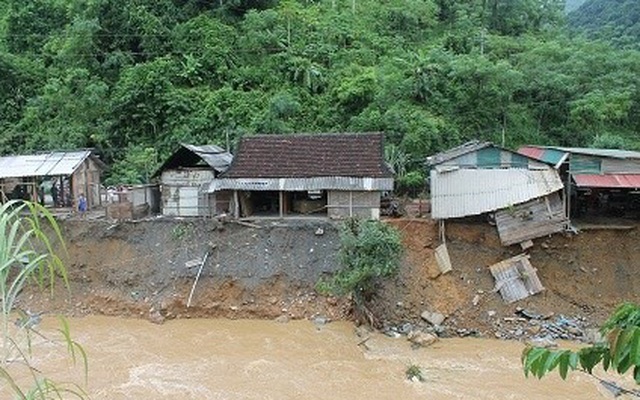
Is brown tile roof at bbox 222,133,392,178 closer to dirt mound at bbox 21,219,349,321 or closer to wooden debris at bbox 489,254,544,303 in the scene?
dirt mound at bbox 21,219,349,321

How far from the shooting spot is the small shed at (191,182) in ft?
58.3

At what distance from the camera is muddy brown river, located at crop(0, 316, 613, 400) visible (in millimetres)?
11062

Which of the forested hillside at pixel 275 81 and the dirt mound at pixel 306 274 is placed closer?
the dirt mound at pixel 306 274

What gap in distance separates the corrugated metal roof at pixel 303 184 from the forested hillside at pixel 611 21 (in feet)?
63.1

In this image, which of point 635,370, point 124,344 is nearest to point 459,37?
point 124,344

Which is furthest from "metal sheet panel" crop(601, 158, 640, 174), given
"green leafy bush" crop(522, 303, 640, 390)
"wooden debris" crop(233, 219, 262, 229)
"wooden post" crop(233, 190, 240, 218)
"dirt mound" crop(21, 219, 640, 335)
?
"green leafy bush" crop(522, 303, 640, 390)

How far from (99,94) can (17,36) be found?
8597mm

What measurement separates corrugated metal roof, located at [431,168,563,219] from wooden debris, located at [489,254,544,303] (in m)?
1.53

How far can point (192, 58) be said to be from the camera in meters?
25.2

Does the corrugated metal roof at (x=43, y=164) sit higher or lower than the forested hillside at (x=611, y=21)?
lower

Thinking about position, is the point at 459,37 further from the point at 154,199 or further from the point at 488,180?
the point at 154,199

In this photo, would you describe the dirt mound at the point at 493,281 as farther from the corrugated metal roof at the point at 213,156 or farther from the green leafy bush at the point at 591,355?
the green leafy bush at the point at 591,355

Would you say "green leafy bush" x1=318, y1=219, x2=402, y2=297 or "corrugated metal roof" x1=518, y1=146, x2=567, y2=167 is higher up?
"corrugated metal roof" x1=518, y1=146, x2=567, y2=167

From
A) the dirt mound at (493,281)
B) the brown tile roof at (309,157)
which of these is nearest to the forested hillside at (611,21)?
the dirt mound at (493,281)
